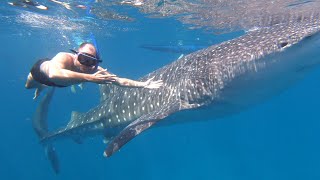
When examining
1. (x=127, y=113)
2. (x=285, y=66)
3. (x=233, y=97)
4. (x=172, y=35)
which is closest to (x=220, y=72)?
(x=233, y=97)

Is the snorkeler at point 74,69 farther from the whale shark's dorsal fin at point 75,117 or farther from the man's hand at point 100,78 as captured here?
the whale shark's dorsal fin at point 75,117

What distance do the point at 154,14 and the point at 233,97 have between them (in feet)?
37.6

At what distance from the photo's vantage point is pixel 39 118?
10094mm

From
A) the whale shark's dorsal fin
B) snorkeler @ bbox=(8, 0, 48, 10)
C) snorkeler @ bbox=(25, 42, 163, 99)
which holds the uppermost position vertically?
snorkeler @ bbox=(25, 42, 163, 99)

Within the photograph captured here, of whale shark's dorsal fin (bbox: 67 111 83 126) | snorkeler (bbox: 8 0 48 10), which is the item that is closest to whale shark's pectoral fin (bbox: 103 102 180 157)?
whale shark's dorsal fin (bbox: 67 111 83 126)

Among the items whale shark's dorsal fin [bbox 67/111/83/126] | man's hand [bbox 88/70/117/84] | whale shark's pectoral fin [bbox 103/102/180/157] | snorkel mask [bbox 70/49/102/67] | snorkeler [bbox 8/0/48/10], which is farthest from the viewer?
snorkeler [bbox 8/0/48/10]

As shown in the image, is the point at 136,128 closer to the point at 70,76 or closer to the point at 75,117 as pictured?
the point at 70,76

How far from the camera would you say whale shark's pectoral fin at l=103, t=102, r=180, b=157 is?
578 cm

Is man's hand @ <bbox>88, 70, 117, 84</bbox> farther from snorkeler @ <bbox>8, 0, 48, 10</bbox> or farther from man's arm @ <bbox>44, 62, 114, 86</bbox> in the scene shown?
snorkeler @ <bbox>8, 0, 48, 10</bbox>

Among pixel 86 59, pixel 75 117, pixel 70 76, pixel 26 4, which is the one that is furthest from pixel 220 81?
pixel 26 4

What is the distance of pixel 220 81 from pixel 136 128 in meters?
1.89

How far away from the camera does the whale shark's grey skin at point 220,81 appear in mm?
5312

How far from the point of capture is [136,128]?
6.23 metres

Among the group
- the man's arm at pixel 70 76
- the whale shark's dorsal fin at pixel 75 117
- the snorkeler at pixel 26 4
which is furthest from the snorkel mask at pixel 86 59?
the snorkeler at pixel 26 4
